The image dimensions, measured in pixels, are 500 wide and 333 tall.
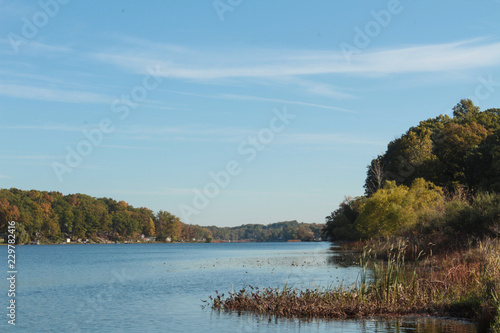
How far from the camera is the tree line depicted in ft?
132

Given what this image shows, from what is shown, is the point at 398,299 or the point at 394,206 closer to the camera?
the point at 398,299

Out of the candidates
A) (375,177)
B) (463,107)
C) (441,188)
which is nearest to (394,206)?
(441,188)

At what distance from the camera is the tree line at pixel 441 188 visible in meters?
40.3

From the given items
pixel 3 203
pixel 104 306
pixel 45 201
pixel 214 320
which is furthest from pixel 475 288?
pixel 45 201

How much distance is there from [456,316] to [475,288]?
1.38 meters

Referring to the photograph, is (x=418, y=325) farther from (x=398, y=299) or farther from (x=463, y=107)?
(x=463, y=107)

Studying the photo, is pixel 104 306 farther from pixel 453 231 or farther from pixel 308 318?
pixel 453 231

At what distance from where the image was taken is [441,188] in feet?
Answer: 250

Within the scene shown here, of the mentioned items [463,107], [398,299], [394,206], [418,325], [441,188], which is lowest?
[418,325]

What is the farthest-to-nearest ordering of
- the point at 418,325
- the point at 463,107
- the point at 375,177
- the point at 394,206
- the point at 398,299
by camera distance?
1. the point at 463,107
2. the point at 375,177
3. the point at 394,206
4. the point at 398,299
5. the point at 418,325

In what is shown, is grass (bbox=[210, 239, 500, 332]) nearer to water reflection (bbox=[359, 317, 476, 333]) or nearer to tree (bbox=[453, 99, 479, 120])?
water reflection (bbox=[359, 317, 476, 333])

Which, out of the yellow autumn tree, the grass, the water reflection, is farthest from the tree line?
the water reflection

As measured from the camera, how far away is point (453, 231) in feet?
134

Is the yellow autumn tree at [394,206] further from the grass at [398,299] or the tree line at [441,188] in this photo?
the grass at [398,299]
